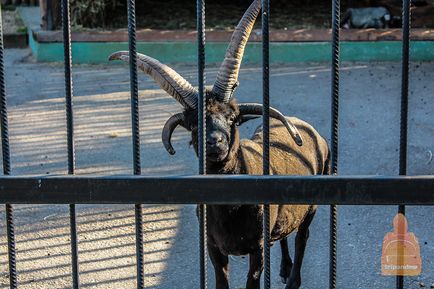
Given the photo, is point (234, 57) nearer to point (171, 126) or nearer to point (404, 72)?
point (171, 126)

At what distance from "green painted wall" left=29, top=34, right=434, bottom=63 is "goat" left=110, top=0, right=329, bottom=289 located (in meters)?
7.02

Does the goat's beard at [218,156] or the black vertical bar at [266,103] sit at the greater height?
the black vertical bar at [266,103]

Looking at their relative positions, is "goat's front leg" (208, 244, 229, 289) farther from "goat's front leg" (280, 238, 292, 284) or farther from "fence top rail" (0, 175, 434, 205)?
"fence top rail" (0, 175, 434, 205)

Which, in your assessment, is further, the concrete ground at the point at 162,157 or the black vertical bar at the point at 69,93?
the concrete ground at the point at 162,157

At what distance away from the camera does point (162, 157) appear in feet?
26.6

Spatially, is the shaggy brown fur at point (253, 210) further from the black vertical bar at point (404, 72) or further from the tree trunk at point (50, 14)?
the tree trunk at point (50, 14)

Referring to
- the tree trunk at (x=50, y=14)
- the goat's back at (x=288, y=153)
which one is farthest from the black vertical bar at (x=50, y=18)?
the goat's back at (x=288, y=153)

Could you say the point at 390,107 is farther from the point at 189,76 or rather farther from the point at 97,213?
the point at 97,213

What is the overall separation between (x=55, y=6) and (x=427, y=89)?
601 cm

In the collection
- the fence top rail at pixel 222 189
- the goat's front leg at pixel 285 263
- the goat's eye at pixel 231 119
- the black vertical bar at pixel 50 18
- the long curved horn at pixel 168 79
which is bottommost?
the goat's front leg at pixel 285 263

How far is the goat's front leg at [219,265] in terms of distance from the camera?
4789 mm

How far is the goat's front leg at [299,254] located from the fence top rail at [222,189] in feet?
8.19

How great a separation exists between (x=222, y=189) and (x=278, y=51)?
940 centimetres

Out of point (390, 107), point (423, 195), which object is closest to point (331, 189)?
point (423, 195)
